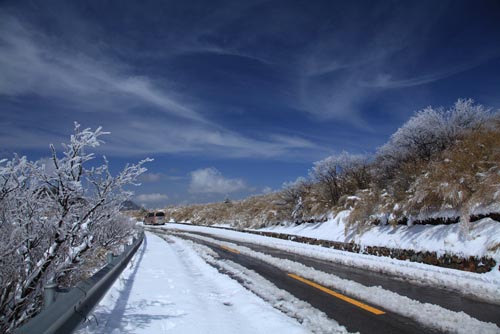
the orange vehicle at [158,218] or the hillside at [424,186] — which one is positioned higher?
the hillside at [424,186]

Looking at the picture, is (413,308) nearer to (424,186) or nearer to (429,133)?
(424,186)

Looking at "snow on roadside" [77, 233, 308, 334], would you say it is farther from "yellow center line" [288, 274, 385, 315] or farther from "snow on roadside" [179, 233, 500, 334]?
"snow on roadside" [179, 233, 500, 334]

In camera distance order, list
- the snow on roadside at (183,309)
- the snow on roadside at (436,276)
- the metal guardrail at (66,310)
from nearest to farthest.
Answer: the metal guardrail at (66,310) < the snow on roadside at (183,309) < the snow on roadside at (436,276)

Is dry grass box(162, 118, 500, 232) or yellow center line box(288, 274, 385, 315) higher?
dry grass box(162, 118, 500, 232)

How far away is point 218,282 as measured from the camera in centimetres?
762

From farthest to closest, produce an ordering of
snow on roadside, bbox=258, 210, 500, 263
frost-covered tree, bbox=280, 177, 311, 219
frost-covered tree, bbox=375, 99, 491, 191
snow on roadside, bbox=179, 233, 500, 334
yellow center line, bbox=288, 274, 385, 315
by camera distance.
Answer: frost-covered tree, bbox=280, 177, 311, 219, frost-covered tree, bbox=375, 99, 491, 191, snow on roadside, bbox=258, 210, 500, 263, yellow center line, bbox=288, 274, 385, 315, snow on roadside, bbox=179, 233, 500, 334

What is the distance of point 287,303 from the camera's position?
18.5 feet

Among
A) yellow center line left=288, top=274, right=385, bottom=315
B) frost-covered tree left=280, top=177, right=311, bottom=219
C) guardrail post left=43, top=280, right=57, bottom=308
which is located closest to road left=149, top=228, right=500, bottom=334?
yellow center line left=288, top=274, right=385, bottom=315

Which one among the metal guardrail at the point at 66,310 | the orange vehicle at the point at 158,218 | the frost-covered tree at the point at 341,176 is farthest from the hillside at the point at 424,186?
the orange vehicle at the point at 158,218

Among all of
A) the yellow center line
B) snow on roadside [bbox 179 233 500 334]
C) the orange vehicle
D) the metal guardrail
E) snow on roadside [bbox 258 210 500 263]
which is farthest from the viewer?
the orange vehicle

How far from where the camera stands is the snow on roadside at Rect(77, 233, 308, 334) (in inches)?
175

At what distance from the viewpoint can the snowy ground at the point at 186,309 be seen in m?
4.43

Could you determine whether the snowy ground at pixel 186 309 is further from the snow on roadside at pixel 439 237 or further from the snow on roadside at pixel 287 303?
the snow on roadside at pixel 439 237

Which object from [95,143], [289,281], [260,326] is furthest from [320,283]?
[95,143]
